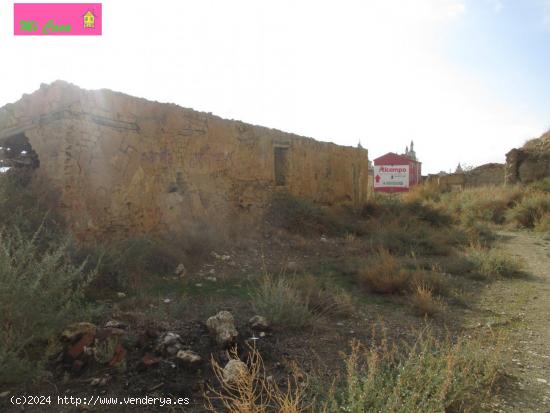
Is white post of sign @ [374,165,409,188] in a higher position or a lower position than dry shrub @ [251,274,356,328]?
higher

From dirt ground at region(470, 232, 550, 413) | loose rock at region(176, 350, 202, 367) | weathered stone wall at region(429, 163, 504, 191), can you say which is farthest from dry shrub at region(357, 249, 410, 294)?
weathered stone wall at region(429, 163, 504, 191)

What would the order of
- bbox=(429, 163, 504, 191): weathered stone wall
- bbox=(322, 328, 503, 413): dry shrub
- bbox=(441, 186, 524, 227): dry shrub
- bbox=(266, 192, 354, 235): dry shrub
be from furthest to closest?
1. bbox=(429, 163, 504, 191): weathered stone wall
2. bbox=(441, 186, 524, 227): dry shrub
3. bbox=(266, 192, 354, 235): dry shrub
4. bbox=(322, 328, 503, 413): dry shrub

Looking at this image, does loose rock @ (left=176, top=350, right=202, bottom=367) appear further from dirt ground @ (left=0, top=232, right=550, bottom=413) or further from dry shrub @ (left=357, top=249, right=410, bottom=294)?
dry shrub @ (left=357, top=249, right=410, bottom=294)

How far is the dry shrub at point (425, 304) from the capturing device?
3816 millimetres

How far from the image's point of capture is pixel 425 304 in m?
3.85

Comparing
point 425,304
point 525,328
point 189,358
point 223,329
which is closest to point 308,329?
point 223,329

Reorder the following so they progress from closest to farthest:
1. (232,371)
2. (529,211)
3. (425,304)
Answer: (232,371)
(425,304)
(529,211)

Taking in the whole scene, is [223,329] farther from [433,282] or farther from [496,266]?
[496,266]

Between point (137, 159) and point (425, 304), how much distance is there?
4.27 m

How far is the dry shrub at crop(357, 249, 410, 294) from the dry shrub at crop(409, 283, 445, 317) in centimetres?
43

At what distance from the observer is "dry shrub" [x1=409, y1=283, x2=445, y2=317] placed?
12.5 ft

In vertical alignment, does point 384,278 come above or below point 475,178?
below

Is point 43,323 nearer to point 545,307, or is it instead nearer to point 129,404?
point 129,404

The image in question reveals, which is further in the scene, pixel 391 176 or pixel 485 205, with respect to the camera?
pixel 391 176
